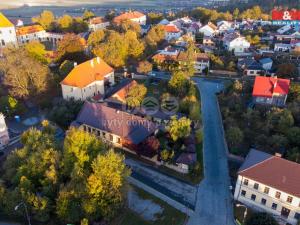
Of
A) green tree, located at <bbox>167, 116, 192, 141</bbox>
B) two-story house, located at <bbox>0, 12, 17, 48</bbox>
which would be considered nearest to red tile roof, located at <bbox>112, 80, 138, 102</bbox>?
green tree, located at <bbox>167, 116, 192, 141</bbox>

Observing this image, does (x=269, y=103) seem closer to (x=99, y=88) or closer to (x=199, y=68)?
(x=199, y=68)

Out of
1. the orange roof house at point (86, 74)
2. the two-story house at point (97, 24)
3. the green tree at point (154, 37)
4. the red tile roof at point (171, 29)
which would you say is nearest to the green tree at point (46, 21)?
the two-story house at point (97, 24)

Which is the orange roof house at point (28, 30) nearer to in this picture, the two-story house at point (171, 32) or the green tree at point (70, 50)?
the green tree at point (70, 50)

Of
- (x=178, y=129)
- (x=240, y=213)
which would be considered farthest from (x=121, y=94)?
(x=240, y=213)

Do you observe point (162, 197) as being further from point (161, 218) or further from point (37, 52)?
point (37, 52)

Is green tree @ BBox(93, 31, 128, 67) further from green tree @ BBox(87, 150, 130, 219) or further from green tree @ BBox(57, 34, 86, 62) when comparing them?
green tree @ BBox(87, 150, 130, 219)

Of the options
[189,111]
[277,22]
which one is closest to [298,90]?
[189,111]
